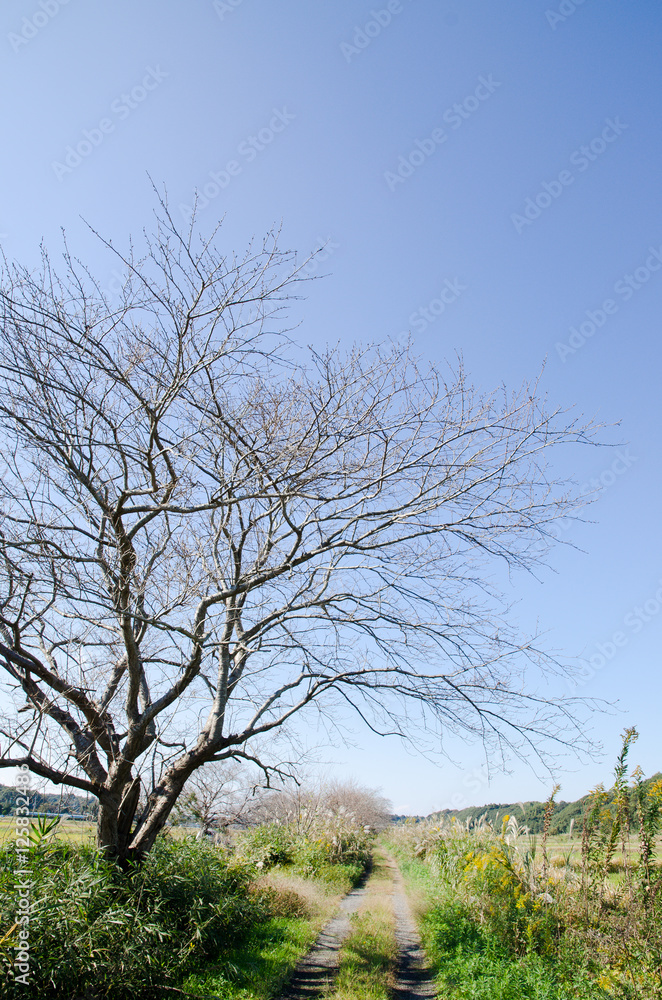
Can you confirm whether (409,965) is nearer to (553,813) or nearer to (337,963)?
(337,963)

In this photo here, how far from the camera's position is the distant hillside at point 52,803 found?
5.37 meters

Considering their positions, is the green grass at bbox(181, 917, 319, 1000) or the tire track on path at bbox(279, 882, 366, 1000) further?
the tire track on path at bbox(279, 882, 366, 1000)

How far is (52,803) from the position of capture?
19.2ft

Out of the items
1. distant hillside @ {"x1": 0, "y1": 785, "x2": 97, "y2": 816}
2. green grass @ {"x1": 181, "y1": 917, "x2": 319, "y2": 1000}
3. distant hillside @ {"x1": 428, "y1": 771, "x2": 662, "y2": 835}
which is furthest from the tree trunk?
distant hillside @ {"x1": 428, "y1": 771, "x2": 662, "y2": 835}

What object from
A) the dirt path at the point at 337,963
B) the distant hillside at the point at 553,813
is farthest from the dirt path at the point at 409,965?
the distant hillside at the point at 553,813

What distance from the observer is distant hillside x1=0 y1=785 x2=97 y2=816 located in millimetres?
5374

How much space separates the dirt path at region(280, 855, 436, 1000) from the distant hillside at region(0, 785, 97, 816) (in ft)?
10.2

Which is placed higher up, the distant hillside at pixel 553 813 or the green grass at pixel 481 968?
the distant hillside at pixel 553 813

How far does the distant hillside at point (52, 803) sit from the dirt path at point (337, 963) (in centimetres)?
311

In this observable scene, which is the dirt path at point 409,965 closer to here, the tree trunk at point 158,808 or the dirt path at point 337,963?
the dirt path at point 337,963

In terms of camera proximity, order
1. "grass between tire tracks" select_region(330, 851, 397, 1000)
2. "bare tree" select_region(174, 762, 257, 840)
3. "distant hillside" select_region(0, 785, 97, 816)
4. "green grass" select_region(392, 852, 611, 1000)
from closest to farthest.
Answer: "green grass" select_region(392, 852, 611, 1000), "distant hillside" select_region(0, 785, 97, 816), "grass between tire tracks" select_region(330, 851, 397, 1000), "bare tree" select_region(174, 762, 257, 840)

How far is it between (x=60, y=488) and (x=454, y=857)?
9879 millimetres

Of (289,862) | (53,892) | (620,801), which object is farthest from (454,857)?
(53,892)

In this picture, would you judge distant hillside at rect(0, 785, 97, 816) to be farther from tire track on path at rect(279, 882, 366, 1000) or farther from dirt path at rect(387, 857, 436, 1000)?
dirt path at rect(387, 857, 436, 1000)
